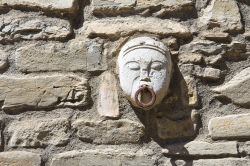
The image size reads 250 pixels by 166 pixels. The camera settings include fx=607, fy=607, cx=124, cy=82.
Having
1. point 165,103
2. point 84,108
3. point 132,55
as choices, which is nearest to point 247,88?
point 165,103

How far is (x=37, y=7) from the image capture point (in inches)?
79.4

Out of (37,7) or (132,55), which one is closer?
(132,55)

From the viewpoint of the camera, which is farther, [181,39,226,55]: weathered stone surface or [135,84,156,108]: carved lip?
[181,39,226,55]: weathered stone surface

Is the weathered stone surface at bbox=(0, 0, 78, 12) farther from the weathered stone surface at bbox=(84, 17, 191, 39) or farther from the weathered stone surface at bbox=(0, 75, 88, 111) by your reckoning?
the weathered stone surface at bbox=(0, 75, 88, 111)

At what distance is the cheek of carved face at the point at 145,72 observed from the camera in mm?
1864

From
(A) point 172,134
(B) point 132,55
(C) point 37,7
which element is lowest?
(A) point 172,134

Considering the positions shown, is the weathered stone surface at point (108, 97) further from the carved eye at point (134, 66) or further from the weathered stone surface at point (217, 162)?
the weathered stone surface at point (217, 162)

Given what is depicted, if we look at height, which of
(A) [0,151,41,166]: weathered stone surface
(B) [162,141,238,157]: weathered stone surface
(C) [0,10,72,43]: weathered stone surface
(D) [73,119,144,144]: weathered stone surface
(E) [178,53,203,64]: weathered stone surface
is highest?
(C) [0,10,72,43]: weathered stone surface

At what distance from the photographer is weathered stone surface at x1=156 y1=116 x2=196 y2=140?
6.31 ft

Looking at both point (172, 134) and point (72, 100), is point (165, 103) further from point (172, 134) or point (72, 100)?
point (72, 100)

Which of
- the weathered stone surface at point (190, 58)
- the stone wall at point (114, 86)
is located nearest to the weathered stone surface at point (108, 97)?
the stone wall at point (114, 86)

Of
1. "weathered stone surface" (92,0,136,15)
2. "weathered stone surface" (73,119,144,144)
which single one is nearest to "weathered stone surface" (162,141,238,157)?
"weathered stone surface" (73,119,144,144)

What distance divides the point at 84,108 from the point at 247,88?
53cm

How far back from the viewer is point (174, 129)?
6.31ft
